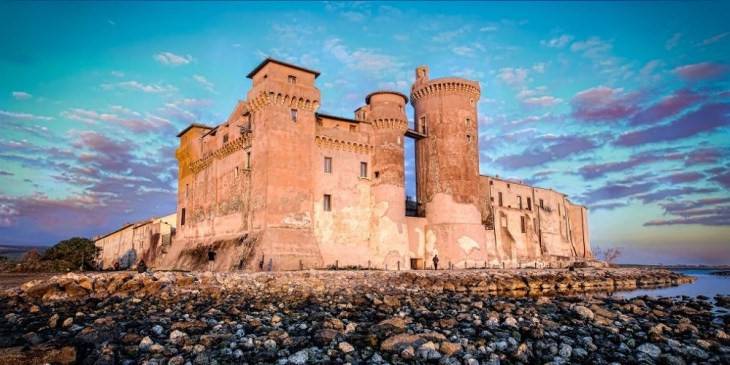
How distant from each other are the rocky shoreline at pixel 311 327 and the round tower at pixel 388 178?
16015 millimetres

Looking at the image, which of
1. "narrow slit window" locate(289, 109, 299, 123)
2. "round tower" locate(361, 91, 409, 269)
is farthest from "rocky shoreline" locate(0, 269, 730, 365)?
"round tower" locate(361, 91, 409, 269)

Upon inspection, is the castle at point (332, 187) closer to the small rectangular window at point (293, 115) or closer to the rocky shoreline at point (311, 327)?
the small rectangular window at point (293, 115)

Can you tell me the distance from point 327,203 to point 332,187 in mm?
1182

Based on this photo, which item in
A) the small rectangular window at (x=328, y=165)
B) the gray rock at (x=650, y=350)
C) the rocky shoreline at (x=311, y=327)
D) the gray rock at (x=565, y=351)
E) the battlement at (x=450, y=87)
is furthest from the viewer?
the battlement at (x=450, y=87)

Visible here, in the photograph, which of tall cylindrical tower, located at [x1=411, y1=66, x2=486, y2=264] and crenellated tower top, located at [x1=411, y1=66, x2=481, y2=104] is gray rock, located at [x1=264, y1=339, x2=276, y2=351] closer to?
tall cylindrical tower, located at [x1=411, y1=66, x2=486, y2=264]

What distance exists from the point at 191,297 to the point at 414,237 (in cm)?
2353

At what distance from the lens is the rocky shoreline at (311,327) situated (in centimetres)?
737

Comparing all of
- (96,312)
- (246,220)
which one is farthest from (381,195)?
(96,312)

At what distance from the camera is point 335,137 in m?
32.2

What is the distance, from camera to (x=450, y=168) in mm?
37000

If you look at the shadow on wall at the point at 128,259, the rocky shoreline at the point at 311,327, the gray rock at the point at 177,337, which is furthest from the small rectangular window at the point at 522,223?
the gray rock at the point at 177,337

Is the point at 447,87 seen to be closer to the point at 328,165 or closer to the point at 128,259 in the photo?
the point at 328,165

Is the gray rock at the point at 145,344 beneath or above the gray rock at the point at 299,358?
above

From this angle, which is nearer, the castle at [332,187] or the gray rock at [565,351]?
the gray rock at [565,351]
